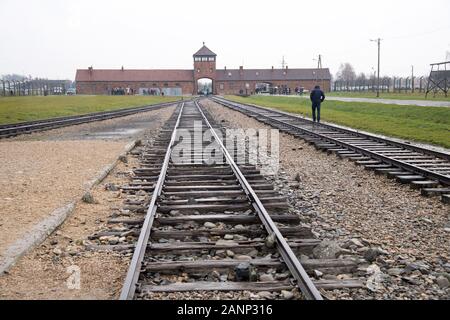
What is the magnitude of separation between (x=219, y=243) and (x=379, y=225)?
228 centimetres

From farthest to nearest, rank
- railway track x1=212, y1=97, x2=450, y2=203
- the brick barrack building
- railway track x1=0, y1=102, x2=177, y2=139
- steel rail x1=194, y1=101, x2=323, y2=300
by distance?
the brick barrack building, railway track x1=0, y1=102, x2=177, y2=139, railway track x1=212, y1=97, x2=450, y2=203, steel rail x1=194, y1=101, x2=323, y2=300

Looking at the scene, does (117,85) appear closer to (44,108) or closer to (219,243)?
(44,108)

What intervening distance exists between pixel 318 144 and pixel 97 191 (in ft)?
24.9

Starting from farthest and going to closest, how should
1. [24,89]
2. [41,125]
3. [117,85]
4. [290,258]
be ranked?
[117,85]
[24,89]
[41,125]
[290,258]

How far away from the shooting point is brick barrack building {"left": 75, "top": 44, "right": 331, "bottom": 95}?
114m

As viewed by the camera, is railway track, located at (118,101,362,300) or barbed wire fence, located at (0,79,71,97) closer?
railway track, located at (118,101,362,300)

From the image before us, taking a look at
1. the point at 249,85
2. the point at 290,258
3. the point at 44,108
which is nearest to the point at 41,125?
the point at 44,108

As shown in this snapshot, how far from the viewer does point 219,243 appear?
17.6 feet

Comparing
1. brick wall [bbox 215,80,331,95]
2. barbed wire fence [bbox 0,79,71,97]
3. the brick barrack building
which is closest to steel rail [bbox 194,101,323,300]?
barbed wire fence [bbox 0,79,71,97]

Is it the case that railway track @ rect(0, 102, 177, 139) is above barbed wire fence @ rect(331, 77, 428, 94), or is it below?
below

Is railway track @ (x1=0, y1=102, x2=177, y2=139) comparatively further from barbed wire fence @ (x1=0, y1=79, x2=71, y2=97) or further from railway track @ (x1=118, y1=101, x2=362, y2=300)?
barbed wire fence @ (x1=0, y1=79, x2=71, y2=97)

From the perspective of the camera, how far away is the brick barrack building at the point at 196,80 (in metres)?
114

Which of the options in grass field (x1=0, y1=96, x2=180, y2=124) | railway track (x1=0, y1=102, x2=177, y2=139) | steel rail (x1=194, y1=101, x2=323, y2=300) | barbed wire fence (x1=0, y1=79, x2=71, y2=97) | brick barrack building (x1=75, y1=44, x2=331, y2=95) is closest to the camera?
steel rail (x1=194, y1=101, x2=323, y2=300)

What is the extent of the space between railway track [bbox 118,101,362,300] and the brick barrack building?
341ft
